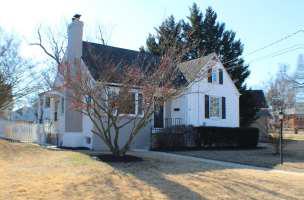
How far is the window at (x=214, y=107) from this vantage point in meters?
28.7

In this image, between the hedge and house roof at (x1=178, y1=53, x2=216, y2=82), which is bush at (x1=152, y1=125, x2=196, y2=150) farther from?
house roof at (x1=178, y1=53, x2=216, y2=82)

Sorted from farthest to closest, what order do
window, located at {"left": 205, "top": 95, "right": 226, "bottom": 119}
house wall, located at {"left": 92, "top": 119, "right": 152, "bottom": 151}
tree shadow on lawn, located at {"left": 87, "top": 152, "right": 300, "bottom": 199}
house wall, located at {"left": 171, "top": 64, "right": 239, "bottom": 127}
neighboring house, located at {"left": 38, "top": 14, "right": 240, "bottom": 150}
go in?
window, located at {"left": 205, "top": 95, "right": 226, "bottom": 119} → house wall, located at {"left": 171, "top": 64, "right": 239, "bottom": 127} → neighboring house, located at {"left": 38, "top": 14, "right": 240, "bottom": 150} → house wall, located at {"left": 92, "top": 119, "right": 152, "bottom": 151} → tree shadow on lawn, located at {"left": 87, "top": 152, "right": 300, "bottom": 199}

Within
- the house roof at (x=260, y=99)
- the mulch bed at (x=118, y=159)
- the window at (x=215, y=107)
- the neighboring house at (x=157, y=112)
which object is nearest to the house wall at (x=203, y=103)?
the neighboring house at (x=157, y=112)

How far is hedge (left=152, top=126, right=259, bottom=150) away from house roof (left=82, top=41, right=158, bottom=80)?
161 inches

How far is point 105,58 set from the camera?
70.5 feet

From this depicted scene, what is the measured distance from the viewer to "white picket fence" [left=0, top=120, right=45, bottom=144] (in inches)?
1096

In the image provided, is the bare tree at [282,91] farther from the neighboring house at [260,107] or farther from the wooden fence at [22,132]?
the wooden fence at [22,132]

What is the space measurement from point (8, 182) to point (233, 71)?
3329cm

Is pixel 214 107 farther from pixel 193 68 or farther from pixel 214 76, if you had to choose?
pixel 193 68

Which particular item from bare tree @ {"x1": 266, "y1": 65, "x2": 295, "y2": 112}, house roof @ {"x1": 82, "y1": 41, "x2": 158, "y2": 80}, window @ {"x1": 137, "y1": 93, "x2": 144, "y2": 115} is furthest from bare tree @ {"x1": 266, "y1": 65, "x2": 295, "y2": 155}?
window @ {"x1": 137, "y1": 93, "x2": 144, "y2": 115}

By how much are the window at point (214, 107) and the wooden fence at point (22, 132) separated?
11.2 metres

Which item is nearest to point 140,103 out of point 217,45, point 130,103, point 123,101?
point 130,103

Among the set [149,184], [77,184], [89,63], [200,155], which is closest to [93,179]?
[77,184]

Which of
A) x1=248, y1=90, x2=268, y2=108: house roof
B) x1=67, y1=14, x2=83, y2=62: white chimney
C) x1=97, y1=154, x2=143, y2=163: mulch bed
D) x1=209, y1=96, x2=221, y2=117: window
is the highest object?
x1=67, y1=14, x2=83, y2=62: white chimney
